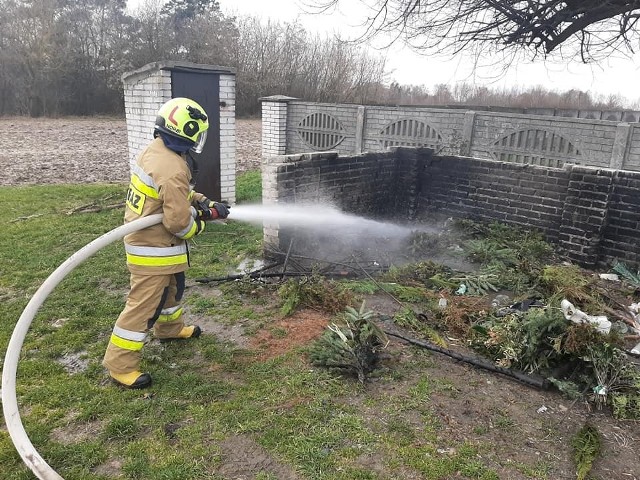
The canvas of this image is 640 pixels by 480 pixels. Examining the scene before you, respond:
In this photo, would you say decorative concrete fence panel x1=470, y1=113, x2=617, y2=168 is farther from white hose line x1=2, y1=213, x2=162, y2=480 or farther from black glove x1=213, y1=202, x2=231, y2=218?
white hose line x1=2, y1=213, x2=162, y2=480

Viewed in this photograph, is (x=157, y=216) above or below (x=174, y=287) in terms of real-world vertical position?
above

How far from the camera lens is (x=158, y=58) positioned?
30.5m

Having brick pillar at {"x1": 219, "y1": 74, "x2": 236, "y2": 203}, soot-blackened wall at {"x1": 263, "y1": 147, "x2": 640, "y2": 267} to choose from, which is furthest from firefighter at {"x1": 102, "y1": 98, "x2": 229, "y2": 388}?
brick pillar at {"x1": 219, "y1": 74, "x2": 236, "y2": 203}

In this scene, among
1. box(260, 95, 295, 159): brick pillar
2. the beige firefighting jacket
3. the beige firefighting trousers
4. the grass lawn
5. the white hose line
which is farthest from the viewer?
box(260, 95, 295, 159): brick pillar

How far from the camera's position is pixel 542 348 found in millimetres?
3869

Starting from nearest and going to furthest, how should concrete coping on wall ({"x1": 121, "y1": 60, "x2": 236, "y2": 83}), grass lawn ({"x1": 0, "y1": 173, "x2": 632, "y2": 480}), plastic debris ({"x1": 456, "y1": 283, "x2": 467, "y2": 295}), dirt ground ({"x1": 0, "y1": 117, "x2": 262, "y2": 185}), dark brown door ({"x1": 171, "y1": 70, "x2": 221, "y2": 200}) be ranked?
1. grass lawn ({"x1": 0, "y1": 173, "x2": 632, "y2": 480})
2. plastic debris ({"x1": 456, "y1": 283, "x2": 467, "y2": 295})
3. concrete coping on wall ({"x1": 121, "y1": 60, "x2": 236, "y2": 83})
4. dark brown door ({"x1": 171, "y1": 70, "x2": 221, "y2": 200})
5. dirt ground ({"x1": 0, "y1": 117, "x2": 262, "y2": 185})

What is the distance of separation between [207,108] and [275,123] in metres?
6.11

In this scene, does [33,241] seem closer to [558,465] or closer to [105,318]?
[105,318]

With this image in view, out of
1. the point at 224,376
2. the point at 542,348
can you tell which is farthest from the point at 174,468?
the point at 542,348

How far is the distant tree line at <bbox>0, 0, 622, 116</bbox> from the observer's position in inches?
1063

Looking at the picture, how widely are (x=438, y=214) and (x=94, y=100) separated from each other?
2691cm

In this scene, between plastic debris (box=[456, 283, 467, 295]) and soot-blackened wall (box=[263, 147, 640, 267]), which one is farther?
soot-blackened wall (box=[263, 147, 640, 267])

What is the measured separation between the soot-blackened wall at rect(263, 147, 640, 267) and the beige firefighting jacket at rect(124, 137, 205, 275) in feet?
7.32

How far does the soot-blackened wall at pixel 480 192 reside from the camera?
6207 millimetres
